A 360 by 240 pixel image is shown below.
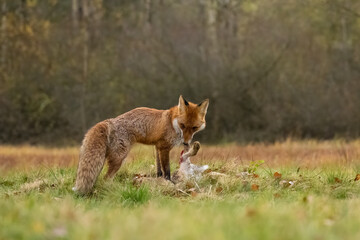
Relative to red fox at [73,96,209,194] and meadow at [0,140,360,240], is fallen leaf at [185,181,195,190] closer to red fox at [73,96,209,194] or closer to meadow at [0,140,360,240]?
meadow at [0,140,360,240]

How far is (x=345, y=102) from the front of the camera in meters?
20.6

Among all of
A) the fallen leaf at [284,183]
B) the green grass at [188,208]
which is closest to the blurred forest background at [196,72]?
the green grass at [188,208]

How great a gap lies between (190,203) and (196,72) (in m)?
15.1

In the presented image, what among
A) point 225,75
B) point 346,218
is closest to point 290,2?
point 225,75

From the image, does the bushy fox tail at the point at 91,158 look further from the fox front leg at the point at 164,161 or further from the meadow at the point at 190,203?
the fox front leg at the point at 164,161

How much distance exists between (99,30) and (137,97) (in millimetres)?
4669

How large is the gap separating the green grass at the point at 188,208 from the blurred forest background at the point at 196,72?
1150 centimetres

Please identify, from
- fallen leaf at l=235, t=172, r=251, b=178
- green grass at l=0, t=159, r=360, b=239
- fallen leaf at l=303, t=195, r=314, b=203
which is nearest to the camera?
green grass at l=0, t=159, r=360, b=239

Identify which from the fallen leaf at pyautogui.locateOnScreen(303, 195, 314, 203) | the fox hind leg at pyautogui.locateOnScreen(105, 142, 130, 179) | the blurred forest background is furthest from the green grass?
the blurred forest background

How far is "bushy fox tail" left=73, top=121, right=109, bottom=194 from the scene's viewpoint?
716 cm

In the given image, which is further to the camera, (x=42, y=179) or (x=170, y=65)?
(x=170, y=65)

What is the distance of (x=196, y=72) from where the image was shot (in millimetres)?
21125

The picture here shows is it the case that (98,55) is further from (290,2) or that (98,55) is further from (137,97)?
(290,2)

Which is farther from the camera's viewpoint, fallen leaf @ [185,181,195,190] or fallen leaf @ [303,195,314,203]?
fallen leaf @ [185,181,195,190]
